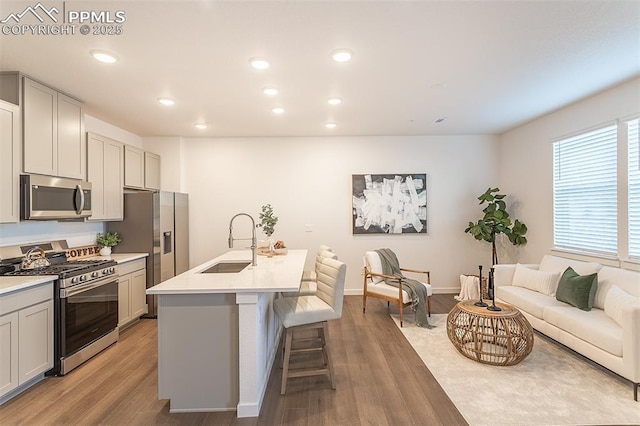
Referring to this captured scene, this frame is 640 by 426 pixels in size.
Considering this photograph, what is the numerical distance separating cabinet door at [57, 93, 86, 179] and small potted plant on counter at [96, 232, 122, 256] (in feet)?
3.19

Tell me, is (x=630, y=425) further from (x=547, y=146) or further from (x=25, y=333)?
(x=25, y=333)

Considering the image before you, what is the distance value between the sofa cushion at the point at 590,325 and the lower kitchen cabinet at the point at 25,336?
4.79 metres

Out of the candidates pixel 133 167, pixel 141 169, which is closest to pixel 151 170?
pixel 141 169

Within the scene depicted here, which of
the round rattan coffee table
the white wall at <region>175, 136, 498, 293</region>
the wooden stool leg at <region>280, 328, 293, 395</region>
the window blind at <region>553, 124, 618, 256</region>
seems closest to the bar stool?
the wooden stool leg at <region>280, 328, 293, 395</region>

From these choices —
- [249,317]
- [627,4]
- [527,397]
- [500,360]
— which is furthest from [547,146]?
[249,317]

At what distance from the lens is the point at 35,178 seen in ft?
9.77

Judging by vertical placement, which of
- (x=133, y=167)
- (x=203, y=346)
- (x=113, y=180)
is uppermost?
(x=133, y=167)

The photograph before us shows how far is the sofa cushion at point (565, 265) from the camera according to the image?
3.54 m

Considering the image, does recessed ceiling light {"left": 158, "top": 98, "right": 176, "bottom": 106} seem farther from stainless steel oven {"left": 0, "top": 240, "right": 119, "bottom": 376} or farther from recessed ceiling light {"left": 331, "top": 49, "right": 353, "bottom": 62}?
recessed ceiling light {"left": 331, "top": 49, "right": 353, "bottom": 62}

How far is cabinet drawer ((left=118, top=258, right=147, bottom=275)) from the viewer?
12.7 feet

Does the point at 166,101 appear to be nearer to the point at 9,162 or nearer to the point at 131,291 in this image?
the point at 9,162

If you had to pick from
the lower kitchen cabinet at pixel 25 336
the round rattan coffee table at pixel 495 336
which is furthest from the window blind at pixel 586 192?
the lower kitchen cabinet at pixel 25 336

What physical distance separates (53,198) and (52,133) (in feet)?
2.17

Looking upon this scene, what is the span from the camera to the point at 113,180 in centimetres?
418
